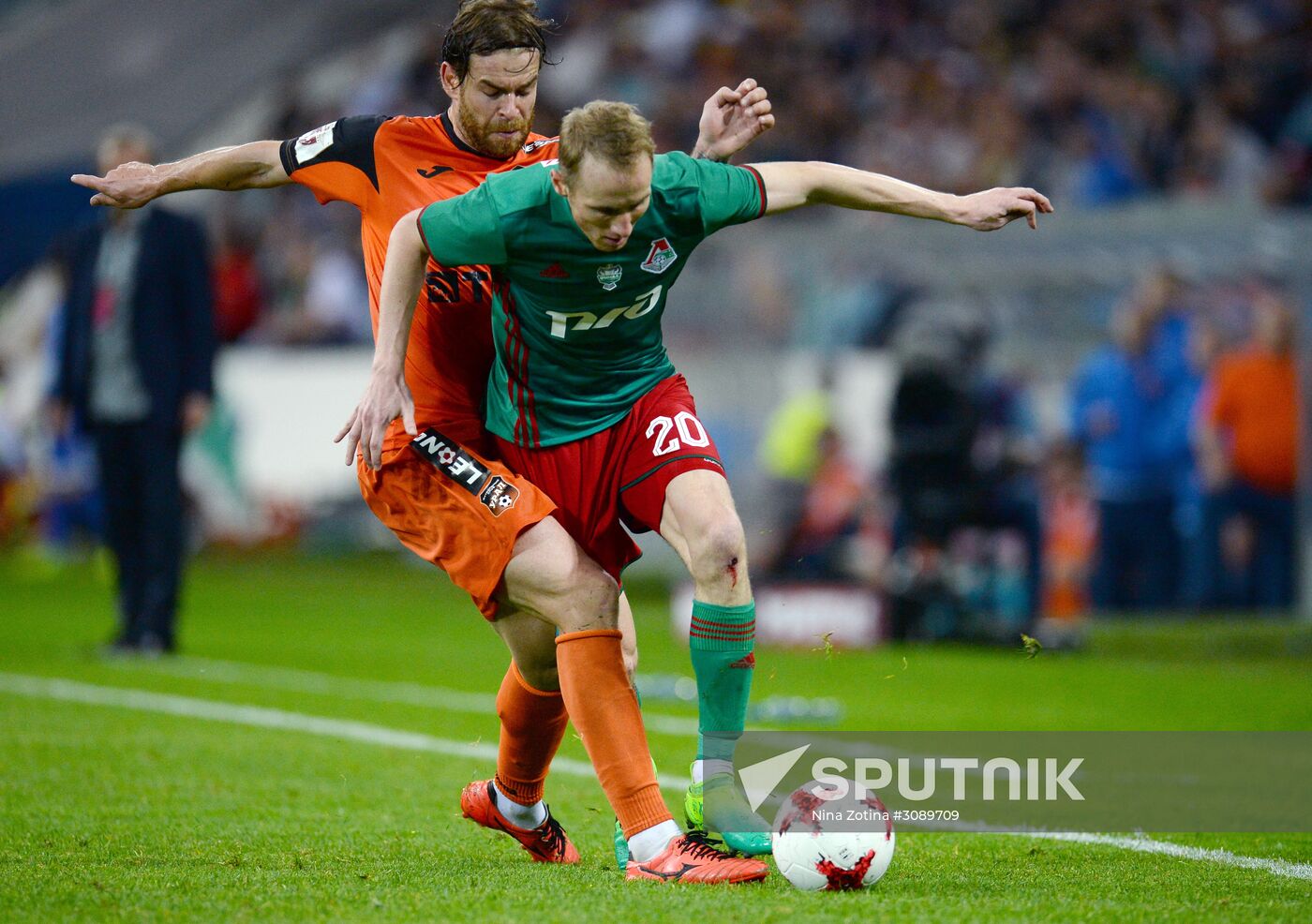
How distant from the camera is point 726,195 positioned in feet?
15.3

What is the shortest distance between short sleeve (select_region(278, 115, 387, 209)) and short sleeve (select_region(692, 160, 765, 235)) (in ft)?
3.51

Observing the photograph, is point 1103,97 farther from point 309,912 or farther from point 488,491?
point 309,912

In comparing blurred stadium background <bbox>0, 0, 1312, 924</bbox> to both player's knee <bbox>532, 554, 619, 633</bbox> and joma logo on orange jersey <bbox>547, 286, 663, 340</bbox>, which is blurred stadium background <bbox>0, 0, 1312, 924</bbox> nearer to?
player's knee <bbox>532, 554, 619, 633</bbox>

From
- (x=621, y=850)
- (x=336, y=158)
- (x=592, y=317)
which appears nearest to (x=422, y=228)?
(x=592, y=317)

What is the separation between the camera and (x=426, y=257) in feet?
15.2

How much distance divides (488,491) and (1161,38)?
13363 mm

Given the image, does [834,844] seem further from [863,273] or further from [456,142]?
[863,273]

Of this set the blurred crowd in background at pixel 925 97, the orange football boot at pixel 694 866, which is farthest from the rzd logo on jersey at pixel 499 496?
the blurred crowd in background at pixel 925 97

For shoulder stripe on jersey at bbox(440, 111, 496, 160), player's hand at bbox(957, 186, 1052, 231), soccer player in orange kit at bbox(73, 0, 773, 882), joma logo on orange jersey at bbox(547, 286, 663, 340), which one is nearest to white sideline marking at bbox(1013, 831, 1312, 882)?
soccer player in orange kit at bbox(73, 0, 773, 882)

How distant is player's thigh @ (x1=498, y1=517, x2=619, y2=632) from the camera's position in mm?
4602

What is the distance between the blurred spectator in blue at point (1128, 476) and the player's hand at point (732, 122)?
7846 mm

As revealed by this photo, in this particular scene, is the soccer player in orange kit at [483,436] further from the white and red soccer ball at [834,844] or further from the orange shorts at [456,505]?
the white and red soccer ball at [834,844]

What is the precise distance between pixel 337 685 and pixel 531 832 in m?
4.56

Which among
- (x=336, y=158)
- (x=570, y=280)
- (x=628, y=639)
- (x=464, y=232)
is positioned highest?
(x=336, y=158)
